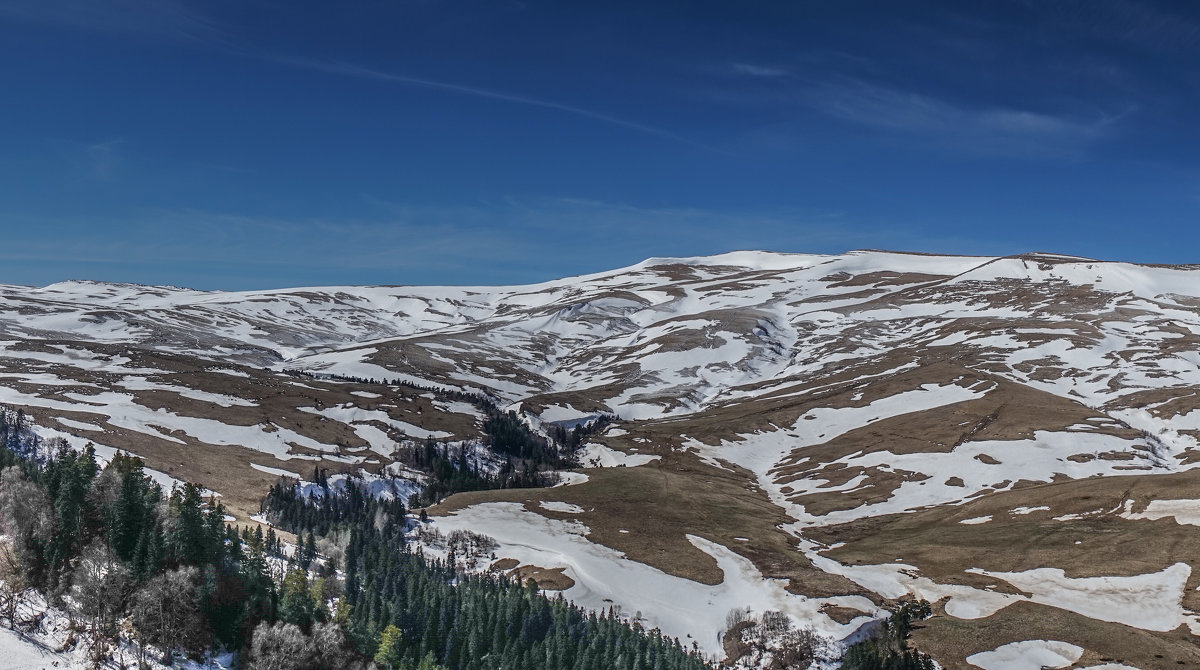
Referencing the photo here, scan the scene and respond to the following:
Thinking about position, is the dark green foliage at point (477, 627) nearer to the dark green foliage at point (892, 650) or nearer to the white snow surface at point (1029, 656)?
the dark green foliage at point (892, 650)

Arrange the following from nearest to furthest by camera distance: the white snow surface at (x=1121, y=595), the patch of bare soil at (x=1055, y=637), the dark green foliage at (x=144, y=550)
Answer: the patch of bare soil at (x=1055, y=637) < the dark green foliage at (x=144, y=550) < the white snow surface at (x=1121, y=595)

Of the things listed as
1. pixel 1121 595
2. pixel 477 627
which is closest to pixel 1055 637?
pixel 1121 595

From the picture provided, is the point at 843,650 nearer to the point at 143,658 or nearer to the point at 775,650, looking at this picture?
the point at 775,650

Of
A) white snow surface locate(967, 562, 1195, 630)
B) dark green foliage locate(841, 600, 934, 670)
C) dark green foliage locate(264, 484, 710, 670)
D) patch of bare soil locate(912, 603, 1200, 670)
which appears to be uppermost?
white snow surface locate(967, 562, 1195, 630)

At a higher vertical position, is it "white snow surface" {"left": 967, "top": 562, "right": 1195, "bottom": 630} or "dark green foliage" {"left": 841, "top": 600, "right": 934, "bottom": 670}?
"white snow surface" {"left": 967, "top": 562, "right": 1195, "bottom": 630}

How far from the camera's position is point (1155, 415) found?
194 meters

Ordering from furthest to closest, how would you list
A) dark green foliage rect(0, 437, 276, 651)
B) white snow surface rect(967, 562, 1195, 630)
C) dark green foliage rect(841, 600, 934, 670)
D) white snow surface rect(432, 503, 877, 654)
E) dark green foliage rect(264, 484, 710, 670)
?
white snow surface rect(432, 503, 877, 654) < white snow surface rect(967, 562, 1195, 630) < dark green foliage rect(264, 484, 710, 670) < dark green foliage rect(841, 600, 934, 670) < dark green foliage rect(0, 437, 276, 651)

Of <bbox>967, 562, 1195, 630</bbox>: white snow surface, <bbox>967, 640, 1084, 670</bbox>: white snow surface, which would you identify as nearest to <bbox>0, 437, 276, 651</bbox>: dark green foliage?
<bbox>967, 640, 1084, 670</bbox>: white snow surface

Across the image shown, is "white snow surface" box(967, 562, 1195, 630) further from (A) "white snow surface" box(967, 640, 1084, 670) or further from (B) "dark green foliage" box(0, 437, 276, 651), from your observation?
(B) "dark green foliage" box(0, 437, 276, 651)

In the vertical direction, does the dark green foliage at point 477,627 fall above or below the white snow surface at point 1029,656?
below

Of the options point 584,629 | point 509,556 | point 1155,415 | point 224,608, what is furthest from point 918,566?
point 1155,415

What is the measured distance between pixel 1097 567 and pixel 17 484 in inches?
5704

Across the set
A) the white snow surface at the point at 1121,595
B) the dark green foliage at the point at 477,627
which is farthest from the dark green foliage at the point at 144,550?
the white snow surface at the point at 1121,595

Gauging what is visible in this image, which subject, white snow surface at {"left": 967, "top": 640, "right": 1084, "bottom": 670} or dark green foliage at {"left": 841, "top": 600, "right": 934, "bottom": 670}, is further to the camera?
dark green foliage at {"left": 841, "top": 600, "right": 934, "bottom": 670}
